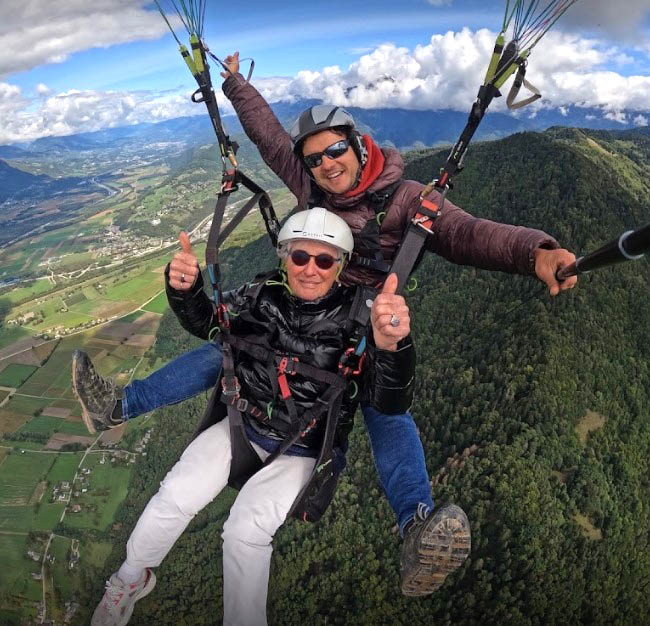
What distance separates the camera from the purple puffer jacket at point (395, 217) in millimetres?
2975

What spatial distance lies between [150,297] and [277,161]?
273 feet

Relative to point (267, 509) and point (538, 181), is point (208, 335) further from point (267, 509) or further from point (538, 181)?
point (538, 181)

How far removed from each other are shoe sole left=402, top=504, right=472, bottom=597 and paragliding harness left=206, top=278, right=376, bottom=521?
3.07 feet

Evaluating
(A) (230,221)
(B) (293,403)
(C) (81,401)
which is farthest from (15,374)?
(B) (293,403)

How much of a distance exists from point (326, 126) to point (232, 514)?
3.19 m

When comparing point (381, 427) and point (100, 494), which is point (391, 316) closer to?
point (381, 427)

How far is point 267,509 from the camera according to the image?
342 centimetres

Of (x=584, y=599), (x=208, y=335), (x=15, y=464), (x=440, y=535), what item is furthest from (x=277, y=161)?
(x=15, y=464)

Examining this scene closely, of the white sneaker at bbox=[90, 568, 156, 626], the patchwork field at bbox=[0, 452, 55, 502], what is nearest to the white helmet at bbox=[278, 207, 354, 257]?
the white sneaker at bbox=[90, 568, 156, 626]

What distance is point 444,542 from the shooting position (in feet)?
9.65

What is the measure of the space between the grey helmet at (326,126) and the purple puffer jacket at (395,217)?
0.30 metres

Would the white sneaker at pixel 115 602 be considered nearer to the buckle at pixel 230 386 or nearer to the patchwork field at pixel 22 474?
the buckle at pixel 230 386

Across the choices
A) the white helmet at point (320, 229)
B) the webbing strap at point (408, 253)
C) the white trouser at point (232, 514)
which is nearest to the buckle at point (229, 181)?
the white helmet at point (320, 229)

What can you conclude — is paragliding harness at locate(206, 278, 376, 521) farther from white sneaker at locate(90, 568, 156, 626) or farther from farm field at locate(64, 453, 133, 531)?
farm field at locate(64, 453, 133, 531)
